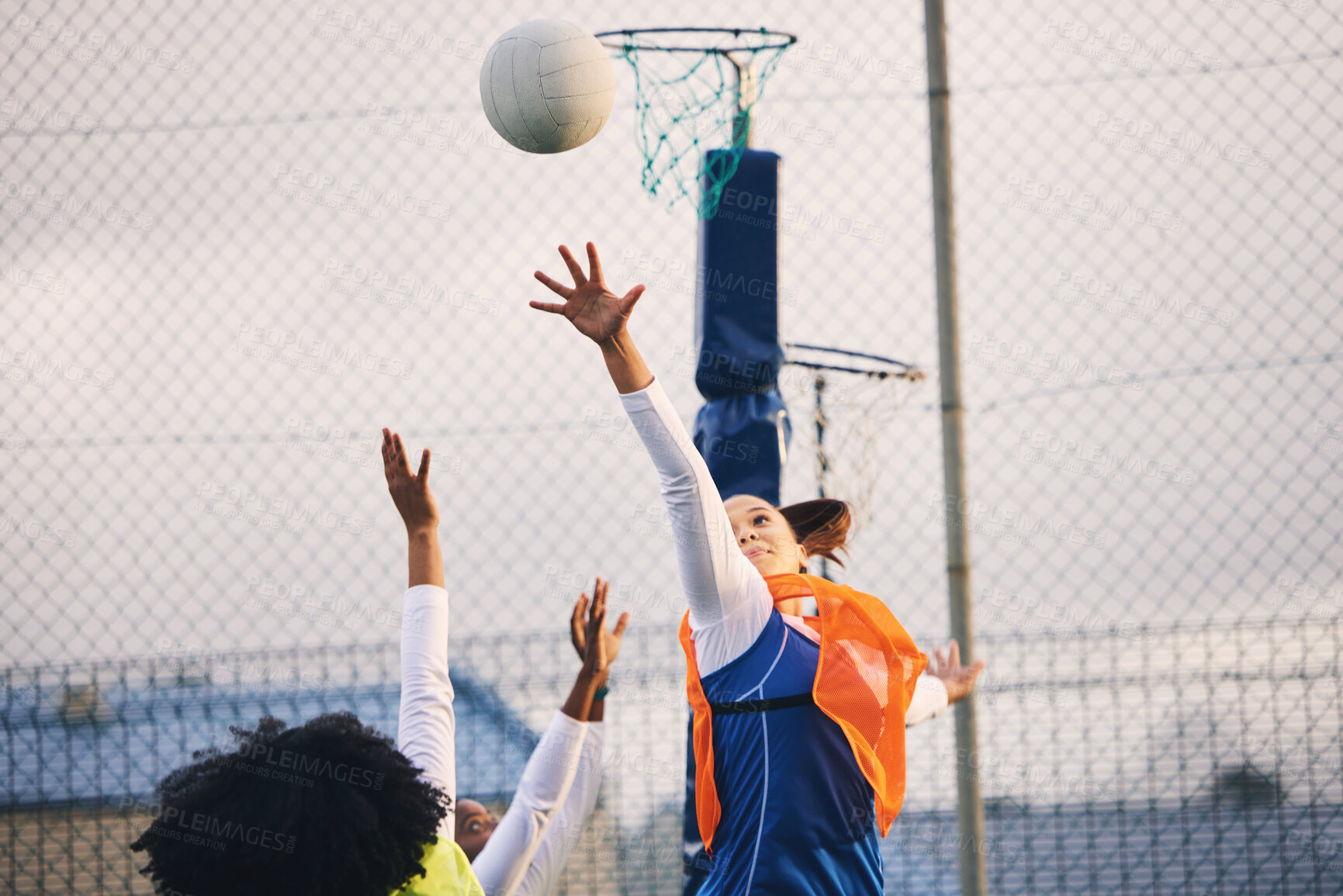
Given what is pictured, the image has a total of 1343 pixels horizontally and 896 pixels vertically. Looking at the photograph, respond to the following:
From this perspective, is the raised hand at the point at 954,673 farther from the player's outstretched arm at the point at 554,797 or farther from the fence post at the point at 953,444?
the player's outstretched arm at the point at 554,797

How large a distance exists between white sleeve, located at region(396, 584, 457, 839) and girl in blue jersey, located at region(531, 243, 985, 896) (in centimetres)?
54

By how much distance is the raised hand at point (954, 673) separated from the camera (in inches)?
134

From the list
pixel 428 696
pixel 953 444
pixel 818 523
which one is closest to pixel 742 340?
pixel 953 444

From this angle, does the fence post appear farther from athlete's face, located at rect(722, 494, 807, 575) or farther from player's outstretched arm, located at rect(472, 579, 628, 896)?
player's outstretched arm, located at rect(472, 579, 628, 896)

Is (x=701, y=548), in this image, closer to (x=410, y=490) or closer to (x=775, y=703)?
(x=775, y=703)

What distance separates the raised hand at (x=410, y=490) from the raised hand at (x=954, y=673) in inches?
68.3

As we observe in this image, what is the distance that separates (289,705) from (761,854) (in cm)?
305

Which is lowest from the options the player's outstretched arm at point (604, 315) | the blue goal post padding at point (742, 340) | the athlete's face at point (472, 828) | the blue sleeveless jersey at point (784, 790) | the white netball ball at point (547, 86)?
the athlete's face at point (472, 828)

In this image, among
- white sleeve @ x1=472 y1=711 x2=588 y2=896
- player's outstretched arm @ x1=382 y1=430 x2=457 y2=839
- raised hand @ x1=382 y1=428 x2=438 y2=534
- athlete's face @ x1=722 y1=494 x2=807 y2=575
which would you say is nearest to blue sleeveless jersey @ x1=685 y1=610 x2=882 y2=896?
athlete's face @ x1=722 y1=494 x2=807 y2=575

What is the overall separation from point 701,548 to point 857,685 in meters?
0.51

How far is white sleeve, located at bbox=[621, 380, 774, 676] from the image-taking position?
2.27 metres

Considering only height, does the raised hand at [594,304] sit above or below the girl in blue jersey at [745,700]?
above

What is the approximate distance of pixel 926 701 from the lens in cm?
309

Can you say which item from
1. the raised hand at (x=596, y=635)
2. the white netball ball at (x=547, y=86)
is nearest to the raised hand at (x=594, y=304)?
the raised hand at (x=596, y=635)
